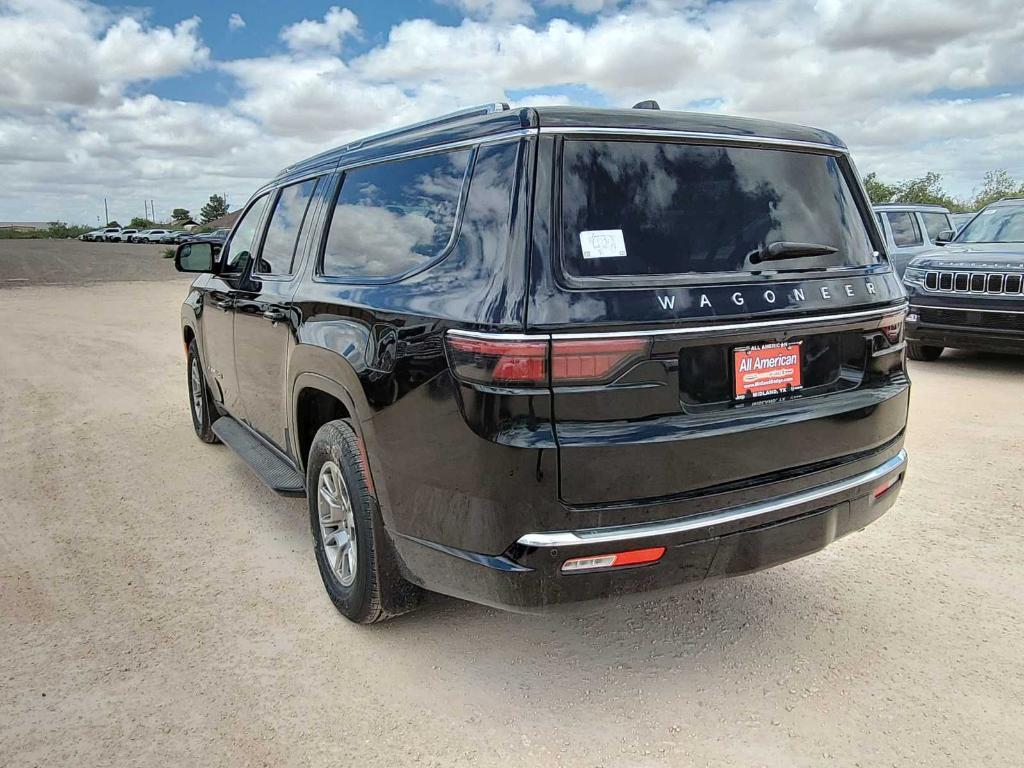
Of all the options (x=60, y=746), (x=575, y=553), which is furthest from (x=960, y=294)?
(x=60, y=746)

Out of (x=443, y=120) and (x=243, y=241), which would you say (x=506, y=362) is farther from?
(x=243, y=241)

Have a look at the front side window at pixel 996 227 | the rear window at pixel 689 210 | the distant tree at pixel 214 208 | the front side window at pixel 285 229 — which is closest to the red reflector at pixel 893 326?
the rear window at pixel 689 210

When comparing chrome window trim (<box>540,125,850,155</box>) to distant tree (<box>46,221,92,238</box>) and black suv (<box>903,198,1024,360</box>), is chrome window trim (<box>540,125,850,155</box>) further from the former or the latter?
distant tree (<box>46,221,92,238</box>)

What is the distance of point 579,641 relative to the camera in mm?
3258

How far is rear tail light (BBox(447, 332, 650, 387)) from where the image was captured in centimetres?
233

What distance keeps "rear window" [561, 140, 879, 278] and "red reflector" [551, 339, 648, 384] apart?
22 centimetres

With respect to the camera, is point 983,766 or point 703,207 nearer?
point 983,766

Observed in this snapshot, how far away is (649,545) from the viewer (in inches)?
97.3

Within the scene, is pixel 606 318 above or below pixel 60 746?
above

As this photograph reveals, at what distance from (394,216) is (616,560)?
158cm

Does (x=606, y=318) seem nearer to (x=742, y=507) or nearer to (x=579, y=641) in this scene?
(x=742, y=507)

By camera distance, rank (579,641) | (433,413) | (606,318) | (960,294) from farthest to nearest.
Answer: (960,294) < (579,641) < (433,413) < (606,318)

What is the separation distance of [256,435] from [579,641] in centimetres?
243

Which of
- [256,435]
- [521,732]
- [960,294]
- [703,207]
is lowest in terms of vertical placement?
[521,732]
